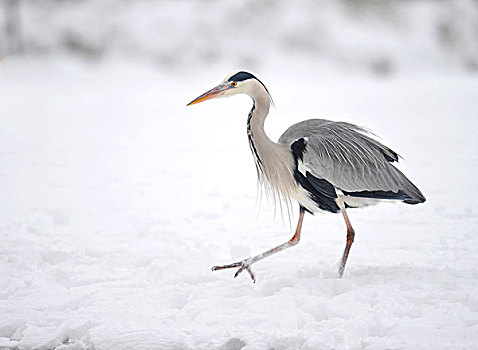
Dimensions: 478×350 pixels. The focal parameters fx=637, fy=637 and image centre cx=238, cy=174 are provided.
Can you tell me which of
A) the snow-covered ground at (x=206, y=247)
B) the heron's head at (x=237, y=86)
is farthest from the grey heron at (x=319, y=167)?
the snow-covered ground at (x=206, y=247)

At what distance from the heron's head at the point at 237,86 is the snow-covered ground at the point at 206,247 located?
3.22 feet

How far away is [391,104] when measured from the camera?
10.0m

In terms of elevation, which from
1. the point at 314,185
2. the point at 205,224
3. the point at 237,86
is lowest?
the point at 205,224

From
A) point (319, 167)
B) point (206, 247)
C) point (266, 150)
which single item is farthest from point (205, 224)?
point (319, 167)

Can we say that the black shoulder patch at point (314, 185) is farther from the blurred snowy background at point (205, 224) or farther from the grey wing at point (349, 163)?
the blurred snowy background at point (205, 224)

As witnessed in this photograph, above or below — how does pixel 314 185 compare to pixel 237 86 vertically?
below

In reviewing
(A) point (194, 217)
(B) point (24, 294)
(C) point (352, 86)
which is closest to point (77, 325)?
(B) point (24, 294)

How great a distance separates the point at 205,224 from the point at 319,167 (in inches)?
61.5

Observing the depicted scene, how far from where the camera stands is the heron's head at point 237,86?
3.26 meters

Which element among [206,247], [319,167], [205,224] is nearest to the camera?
[319,167]

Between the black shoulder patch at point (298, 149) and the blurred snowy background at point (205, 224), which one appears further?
the black shoulder patch at point (298, 149)

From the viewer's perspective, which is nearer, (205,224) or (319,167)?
(319,167)

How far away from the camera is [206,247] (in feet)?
13.2

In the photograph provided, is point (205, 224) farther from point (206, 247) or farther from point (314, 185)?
point (314, 185)
